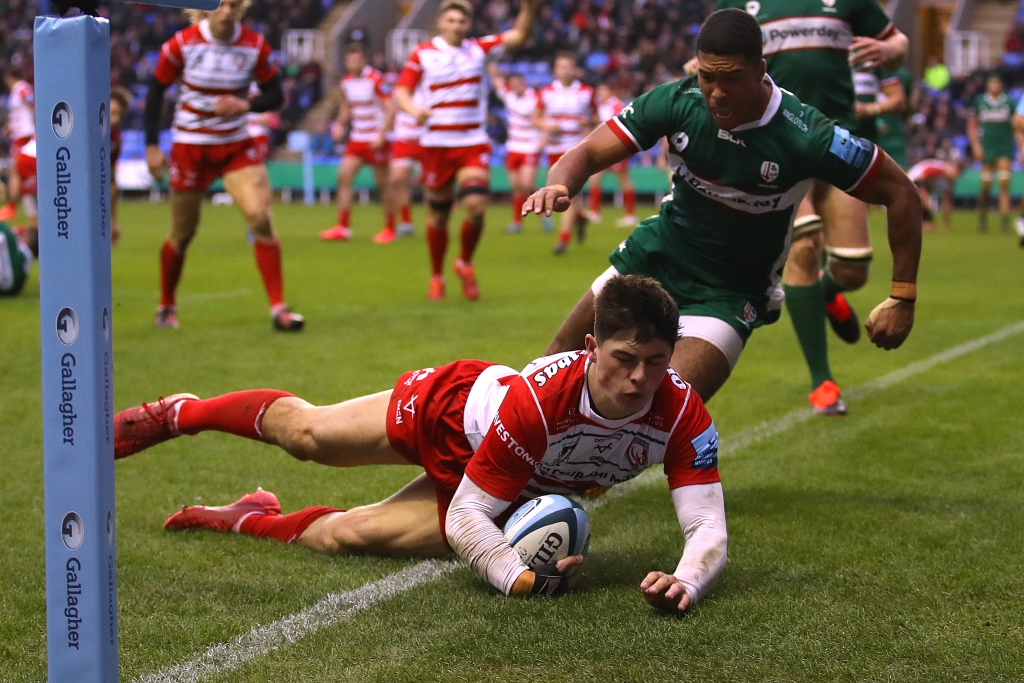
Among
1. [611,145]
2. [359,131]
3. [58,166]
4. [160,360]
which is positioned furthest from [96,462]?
[359,131]

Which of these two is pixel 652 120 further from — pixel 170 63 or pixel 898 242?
pixel 170 63

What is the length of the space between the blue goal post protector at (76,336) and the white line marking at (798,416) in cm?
279

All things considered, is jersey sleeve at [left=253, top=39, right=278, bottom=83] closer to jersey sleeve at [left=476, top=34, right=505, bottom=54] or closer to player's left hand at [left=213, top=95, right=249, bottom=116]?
player's left hand at [left=213, top=95, right=249, bottom=116]

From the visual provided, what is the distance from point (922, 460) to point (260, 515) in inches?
119

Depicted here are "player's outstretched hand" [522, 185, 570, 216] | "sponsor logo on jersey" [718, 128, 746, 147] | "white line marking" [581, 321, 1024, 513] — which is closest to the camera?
"player's outstretched hand" [522, 185, 570, 216]

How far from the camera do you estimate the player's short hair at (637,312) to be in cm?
346

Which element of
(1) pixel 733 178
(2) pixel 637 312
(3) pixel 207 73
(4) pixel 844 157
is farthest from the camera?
(3) pixel 207 73

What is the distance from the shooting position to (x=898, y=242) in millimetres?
4477

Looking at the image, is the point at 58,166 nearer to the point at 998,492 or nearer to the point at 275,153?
the point at 998,492

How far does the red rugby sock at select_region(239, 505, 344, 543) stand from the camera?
4.43 meters

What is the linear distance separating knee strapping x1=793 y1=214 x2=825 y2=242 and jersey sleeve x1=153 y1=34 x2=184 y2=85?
4.97 metres

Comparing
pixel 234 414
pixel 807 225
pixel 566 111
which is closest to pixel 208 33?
pixel 807 225

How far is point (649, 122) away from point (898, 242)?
1.00 meters

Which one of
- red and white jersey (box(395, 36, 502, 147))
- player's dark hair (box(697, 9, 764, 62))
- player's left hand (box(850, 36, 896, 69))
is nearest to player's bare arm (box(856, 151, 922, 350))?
player's dark hair (box(697, 9, 764, 62))
